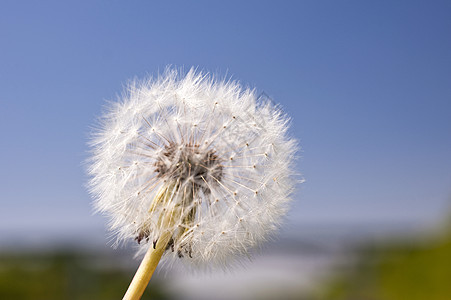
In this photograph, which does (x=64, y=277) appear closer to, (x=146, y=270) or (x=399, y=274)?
(x=399, y=274)

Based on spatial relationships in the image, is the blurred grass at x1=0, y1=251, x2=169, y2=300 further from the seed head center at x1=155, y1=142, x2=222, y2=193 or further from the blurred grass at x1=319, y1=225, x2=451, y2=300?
the seed head center at x1=155, y1=142, x2=222, y2=193

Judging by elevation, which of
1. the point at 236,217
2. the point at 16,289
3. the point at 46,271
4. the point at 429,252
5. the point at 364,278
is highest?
the point at 364,278

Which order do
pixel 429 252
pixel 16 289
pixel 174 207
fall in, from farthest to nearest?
pixel 16 289
pixel 429 252
pixel 174 207

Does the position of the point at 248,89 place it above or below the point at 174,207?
above

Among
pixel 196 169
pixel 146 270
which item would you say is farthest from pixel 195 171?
pixel 146 270

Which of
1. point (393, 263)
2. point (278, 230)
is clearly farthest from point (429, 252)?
point (278, 230)

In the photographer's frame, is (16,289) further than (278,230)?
Yes

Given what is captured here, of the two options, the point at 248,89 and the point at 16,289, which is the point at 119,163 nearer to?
the point at 248,89

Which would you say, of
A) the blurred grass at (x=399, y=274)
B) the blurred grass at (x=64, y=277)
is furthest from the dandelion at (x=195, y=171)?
the blurred grass at (x=64, y=277)
